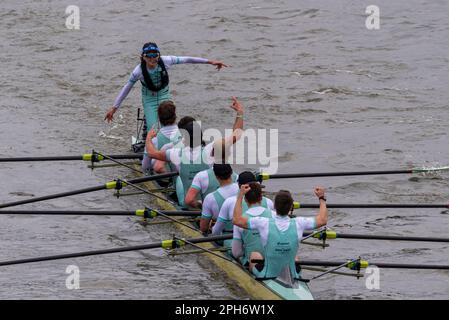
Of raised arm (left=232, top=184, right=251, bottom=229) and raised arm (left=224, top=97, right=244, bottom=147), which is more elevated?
raised arm (left=224, top=97, right=244, bottom=147)

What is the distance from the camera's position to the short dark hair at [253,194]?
1417cm

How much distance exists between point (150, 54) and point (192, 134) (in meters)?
3.39

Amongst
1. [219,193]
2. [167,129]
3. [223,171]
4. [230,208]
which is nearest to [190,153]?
[167,129]

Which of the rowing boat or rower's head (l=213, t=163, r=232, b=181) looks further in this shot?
rower's head (l=213, t=163, r=232, b=181)

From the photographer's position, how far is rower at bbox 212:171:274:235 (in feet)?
48.5

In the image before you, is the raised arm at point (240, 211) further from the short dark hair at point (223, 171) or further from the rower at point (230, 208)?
the short dark hair at point (223, 171)

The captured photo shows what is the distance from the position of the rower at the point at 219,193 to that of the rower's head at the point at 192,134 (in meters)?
1.03

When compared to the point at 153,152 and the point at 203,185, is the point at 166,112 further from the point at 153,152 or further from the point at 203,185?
the point at 203,185

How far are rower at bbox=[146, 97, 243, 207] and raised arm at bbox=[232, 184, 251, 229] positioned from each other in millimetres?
2273

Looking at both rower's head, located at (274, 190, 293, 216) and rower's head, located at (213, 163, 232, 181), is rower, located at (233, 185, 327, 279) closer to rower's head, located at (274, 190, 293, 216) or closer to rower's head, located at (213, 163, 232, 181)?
rower's head, located at (274, 190, 293, 216)

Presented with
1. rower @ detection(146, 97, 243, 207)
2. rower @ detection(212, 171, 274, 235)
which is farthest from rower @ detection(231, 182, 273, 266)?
rower @ detection(146, 97, 243, 207)

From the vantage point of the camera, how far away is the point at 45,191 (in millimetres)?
21766

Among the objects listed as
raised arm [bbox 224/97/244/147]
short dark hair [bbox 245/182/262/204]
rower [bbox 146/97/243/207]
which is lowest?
short dark hair [bbox 245/182/262/204]
